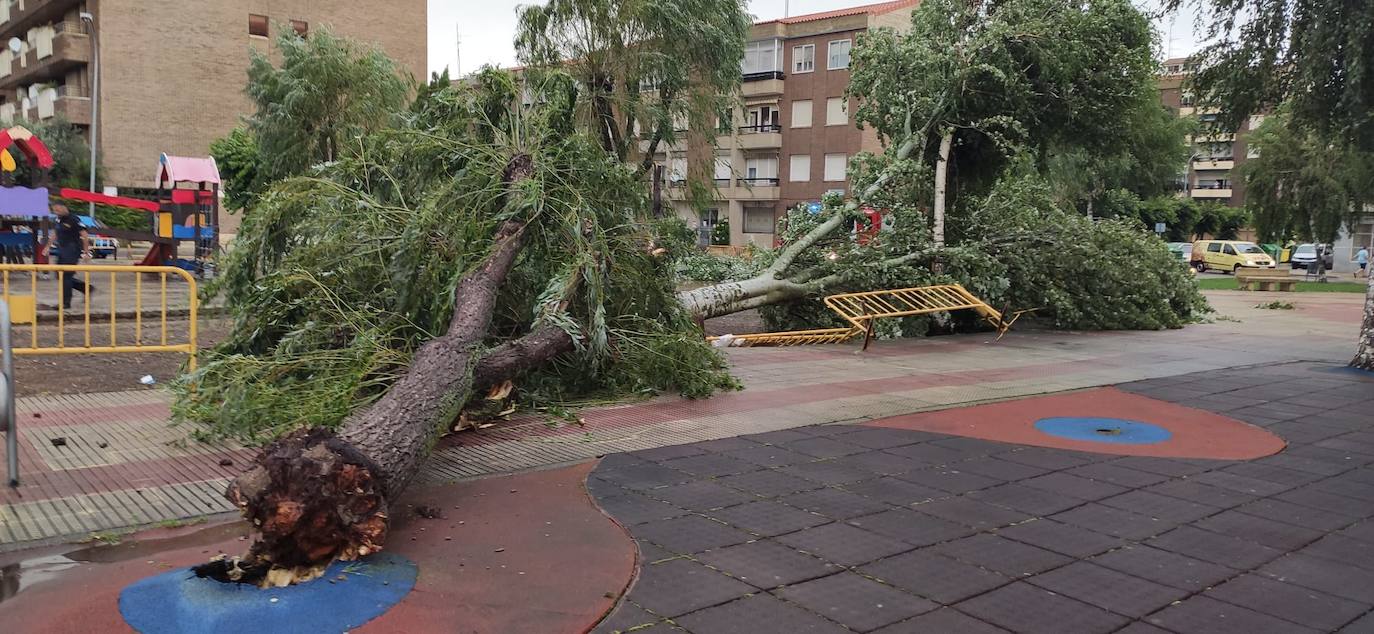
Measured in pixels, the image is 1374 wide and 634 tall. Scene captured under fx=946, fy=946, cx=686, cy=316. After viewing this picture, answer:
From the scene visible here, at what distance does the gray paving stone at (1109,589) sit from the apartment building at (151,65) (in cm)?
3834

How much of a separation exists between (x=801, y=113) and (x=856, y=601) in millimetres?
47520

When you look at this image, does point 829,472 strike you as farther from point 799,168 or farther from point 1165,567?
point 799,168

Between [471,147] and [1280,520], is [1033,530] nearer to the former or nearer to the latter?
[1280,520]

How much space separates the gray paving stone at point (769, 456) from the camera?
19.1 feet

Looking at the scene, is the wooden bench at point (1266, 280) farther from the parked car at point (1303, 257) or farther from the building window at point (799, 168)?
the building window at point (799, 168)

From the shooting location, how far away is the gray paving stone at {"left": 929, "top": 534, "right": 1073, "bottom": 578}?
13.3 ft

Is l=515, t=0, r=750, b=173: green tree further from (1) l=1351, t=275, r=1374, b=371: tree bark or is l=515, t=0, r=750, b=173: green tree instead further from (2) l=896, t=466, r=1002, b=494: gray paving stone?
(2) l=896, t=466, r=1002, b=494: gray paving stone

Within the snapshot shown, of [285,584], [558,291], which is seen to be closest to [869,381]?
[558,291]

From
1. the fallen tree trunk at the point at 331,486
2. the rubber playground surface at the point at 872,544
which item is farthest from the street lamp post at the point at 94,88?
the rubber playground surface at the point at 872,544

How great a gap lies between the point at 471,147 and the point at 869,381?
431cm

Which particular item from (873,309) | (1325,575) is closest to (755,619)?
(1325,575)

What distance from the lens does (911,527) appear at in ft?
15.0

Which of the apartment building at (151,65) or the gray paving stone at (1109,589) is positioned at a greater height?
the apartment building at (151,65)

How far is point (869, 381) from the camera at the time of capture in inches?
362
